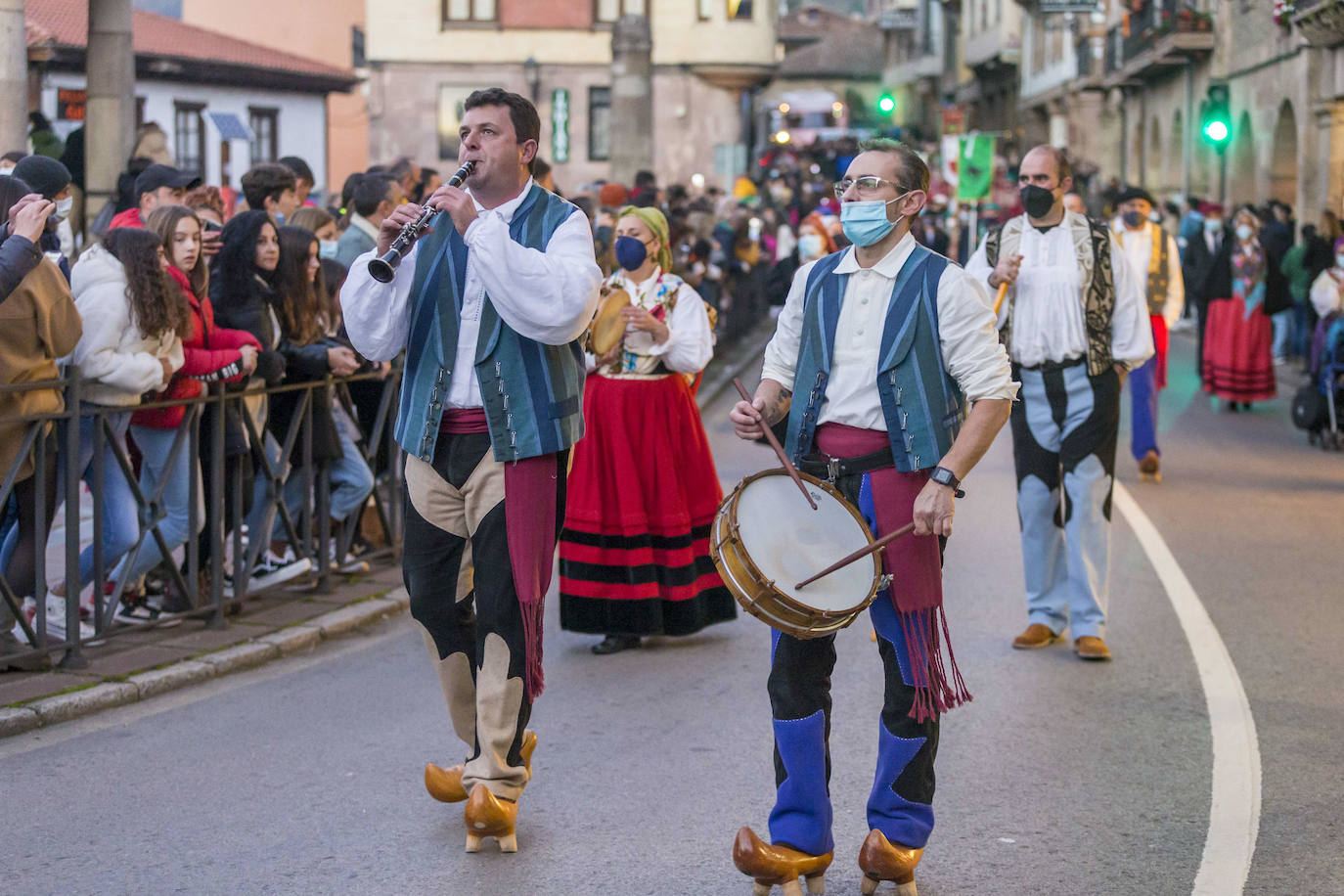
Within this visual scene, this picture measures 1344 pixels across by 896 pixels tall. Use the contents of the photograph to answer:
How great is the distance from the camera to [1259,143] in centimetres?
3173

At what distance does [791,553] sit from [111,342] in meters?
3.64

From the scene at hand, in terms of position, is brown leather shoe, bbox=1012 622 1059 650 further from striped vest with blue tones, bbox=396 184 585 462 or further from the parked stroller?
the parked stroller

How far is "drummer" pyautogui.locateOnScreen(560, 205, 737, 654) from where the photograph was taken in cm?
781

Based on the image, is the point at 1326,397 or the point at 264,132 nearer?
the point at 1326,397

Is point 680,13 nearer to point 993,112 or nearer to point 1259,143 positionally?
point 1259,143

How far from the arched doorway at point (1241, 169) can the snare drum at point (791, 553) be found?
3116 cm

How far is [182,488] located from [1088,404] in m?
3.78

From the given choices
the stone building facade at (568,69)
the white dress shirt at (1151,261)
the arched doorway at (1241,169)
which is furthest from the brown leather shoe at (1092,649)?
the stone building facade at (568,69)

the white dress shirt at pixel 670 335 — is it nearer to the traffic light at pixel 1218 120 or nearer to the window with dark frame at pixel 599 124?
the traffic light at pixel 1218 120

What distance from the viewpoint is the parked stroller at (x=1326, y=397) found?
14773 millimetres

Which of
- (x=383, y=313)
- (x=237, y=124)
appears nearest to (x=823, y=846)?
(x=383, y=313)

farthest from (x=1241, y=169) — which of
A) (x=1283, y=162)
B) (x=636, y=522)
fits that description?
(x=636, y=522)

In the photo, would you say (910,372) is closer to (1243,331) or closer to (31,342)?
(31,342)

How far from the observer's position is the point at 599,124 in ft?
153
